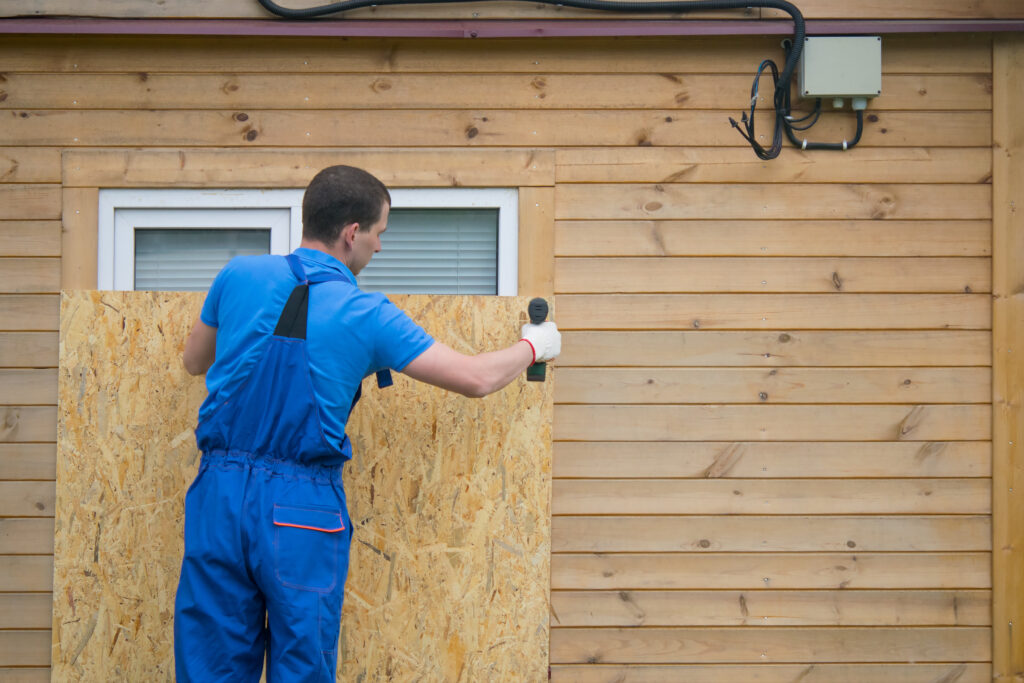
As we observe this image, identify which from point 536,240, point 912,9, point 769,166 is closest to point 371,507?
point 536,240

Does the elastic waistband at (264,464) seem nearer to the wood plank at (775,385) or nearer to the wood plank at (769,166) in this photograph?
the wood plank at (775,385)

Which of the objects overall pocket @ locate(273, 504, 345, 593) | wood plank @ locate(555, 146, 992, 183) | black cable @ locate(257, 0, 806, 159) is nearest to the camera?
overall pocket @ locate(273, 504, 345, 593)

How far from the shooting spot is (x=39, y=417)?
264 cm

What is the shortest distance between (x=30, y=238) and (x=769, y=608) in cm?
277

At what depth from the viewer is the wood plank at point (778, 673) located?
2656mm

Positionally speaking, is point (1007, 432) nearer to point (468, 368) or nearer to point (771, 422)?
point (771, 422)

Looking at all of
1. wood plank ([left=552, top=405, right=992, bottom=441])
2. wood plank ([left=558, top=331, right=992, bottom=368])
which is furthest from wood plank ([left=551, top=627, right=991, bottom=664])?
wood plank ([left=558, top=331, right=992, bottom=368])

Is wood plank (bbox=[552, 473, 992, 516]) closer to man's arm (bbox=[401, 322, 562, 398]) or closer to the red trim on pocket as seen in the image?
man's arm (bbox=[401, 322, 562, 398])

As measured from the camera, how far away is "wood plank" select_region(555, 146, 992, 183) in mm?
2686

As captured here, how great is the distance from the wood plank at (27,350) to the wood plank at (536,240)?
5.16 ft

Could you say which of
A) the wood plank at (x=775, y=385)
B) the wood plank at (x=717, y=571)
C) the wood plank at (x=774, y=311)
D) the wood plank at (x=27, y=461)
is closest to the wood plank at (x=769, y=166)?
the wood plank at (x=774, y=311)

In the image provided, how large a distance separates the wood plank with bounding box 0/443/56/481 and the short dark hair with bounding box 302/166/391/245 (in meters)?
1.37

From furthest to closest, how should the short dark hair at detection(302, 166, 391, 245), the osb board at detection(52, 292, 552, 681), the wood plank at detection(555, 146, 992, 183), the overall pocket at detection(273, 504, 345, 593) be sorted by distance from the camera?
1. the wood plank at detection(555, 146, 992, 183)
2. the osb board at detection(52, 292, 552, 681)
3. the short dark hair at detection(302, 166, 391, 245)
4. the overall pocket at detection(273, 504, 345, 593)

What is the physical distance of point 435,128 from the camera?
269cm
